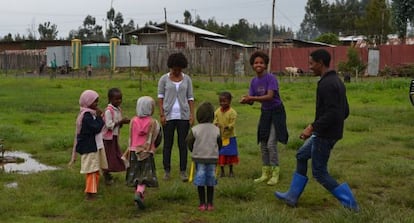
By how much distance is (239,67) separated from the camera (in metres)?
42.2

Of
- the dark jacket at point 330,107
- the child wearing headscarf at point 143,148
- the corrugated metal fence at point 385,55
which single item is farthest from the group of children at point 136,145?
the corrugated metal fence at point 385,55

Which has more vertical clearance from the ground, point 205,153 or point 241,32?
point 241,32

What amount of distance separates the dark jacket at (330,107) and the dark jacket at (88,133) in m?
2.52

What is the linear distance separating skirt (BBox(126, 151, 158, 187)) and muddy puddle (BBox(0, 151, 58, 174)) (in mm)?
2636

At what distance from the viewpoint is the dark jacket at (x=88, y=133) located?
6984 mm

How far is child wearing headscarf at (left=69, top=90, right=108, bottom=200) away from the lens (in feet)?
22.9

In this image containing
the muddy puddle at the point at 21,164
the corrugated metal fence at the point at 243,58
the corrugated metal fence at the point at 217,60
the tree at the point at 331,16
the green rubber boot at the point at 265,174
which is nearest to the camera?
the green rubber boot at the point at 265,174


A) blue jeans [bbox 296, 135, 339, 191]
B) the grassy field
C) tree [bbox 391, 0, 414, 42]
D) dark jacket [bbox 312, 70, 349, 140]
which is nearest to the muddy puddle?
the grassy field

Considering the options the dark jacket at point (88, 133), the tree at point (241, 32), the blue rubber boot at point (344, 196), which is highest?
the tree at point (241, 32)

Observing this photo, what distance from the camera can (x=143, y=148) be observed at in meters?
6.74

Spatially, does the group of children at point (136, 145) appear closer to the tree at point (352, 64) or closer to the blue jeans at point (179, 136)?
the blue jeans at point (179, 136)

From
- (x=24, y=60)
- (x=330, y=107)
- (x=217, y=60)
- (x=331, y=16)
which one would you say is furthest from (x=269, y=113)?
(x=331, y=16)

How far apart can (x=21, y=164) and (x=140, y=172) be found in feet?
11.5

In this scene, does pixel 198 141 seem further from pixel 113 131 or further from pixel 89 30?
pixel 89 30
